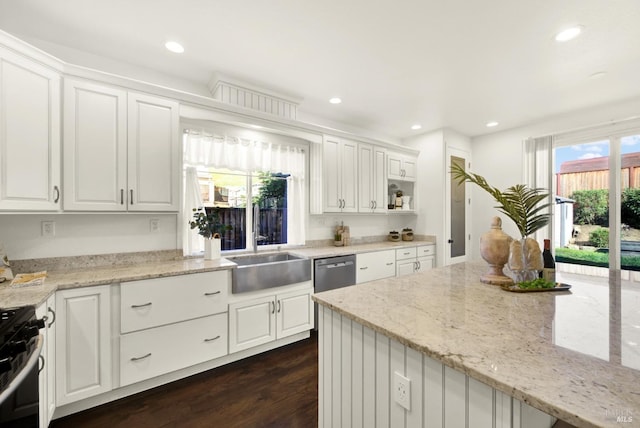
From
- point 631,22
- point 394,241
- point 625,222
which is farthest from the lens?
point 394,241

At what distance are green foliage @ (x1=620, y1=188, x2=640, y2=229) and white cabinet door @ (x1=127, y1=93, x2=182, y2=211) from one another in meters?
5.11

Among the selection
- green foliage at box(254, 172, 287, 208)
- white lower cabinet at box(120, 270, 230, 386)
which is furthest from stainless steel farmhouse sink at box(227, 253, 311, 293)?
green foliage at box(254, 172, 287, 208)

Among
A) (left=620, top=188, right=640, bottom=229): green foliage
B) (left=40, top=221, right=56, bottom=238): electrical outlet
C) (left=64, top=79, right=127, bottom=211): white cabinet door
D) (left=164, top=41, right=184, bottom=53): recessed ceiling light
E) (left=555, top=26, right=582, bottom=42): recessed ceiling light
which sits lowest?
(left=40, top=221, right=56, bottom=238): electrical outlet

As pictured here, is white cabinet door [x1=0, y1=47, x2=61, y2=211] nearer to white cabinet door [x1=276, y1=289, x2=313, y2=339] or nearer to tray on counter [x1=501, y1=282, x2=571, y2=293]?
white cabinet door [x1=276, y1=289, x2=313, y2=339]

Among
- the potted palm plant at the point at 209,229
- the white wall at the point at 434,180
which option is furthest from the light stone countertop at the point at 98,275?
the white wall at the point at 434,180

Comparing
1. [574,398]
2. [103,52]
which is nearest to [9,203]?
[103,52]

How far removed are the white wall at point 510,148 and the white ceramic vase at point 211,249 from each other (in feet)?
12.2

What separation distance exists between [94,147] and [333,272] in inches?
95.7

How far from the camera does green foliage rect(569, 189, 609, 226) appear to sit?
347cm

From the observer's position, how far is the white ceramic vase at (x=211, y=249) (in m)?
2.61

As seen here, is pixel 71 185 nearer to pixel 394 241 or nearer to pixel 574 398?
pixel 574 398

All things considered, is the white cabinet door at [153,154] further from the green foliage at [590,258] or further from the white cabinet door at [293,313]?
the green foliage at [590,258]

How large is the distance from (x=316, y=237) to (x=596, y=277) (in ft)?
8.82

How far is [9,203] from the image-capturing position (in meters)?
1.64
